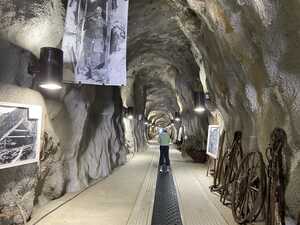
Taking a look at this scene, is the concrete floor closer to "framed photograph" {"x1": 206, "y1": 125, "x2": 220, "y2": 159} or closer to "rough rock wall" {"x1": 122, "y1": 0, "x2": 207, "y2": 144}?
"framed photograph" {"x1": 206, "y1": 125, "x2": 220, "y2": 159}

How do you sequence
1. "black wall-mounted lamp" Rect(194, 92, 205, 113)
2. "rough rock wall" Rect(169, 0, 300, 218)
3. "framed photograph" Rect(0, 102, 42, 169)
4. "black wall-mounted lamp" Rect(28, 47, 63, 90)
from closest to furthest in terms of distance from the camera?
"rough rock wall" Rect(169, 0, 300, 218) → "framed photograph" Rect(0, 102, 42, 169) → "black wall-mounted lamp" Rect(28, 47, 63, 90) → "black wall-mounted lamp" Rect(194, 92, 205, 113)

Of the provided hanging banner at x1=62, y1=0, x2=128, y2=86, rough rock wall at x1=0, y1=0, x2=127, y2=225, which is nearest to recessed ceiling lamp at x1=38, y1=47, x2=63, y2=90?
hanging banner at x1=62, y1=0, x2=128, y2=86

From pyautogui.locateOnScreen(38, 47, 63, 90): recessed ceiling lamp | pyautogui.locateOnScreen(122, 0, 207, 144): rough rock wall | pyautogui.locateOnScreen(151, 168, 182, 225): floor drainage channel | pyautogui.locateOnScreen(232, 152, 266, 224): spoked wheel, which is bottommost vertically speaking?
pyautogui.locateOnScreen(151, 168, 182, 225): floor drainage channel

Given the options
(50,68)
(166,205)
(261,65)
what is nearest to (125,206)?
(166,205)

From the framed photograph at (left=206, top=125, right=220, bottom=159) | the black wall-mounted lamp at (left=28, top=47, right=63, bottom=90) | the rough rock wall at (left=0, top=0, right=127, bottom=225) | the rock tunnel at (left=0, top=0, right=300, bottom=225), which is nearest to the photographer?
the rock tunnel at (left=0, top=0, right=300, bottom=225)

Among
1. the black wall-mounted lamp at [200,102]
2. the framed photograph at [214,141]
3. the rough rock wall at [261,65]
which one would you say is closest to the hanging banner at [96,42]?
the rough rock wall at [261,65]

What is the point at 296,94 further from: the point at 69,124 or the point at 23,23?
the point at 69,124

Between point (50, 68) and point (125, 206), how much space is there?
2.69 m

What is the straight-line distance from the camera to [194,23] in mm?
6828

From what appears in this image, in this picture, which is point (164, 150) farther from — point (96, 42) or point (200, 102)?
point (96, 42)

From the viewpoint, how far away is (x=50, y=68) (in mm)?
4051

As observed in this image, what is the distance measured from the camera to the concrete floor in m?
4.51

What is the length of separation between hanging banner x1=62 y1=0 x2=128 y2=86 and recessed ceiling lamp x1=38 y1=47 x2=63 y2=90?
19 centimetres

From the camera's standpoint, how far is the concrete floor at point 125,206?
4513 millimetres
